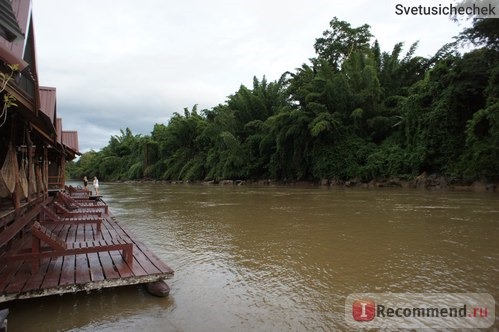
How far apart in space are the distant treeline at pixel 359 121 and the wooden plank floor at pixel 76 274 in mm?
16532

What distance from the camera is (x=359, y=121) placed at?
26.0 m

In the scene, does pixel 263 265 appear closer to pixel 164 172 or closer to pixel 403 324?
pixel 403 324

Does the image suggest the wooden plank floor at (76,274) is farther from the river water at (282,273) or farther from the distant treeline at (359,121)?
the distant treeline at (359,121)

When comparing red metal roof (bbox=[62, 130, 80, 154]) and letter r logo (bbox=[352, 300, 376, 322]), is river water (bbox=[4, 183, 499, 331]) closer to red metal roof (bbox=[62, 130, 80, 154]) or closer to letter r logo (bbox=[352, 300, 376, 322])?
letter r logo (bbox=[352, 300, 376, 322])

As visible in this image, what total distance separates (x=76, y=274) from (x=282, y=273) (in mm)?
2792

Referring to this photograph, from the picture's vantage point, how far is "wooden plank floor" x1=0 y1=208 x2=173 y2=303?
12.1ft

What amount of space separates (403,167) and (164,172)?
33570 mm

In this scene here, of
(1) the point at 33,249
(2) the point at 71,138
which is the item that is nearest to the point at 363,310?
(1) the point at 33,249

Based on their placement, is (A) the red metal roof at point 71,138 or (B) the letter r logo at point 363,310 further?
(A) the red metal roof at point 71,138

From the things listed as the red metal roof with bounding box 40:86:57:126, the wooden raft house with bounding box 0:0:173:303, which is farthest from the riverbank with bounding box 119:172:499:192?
the red metal roof with bounding box 40:86:57:126

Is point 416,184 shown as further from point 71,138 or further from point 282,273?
point 71,138

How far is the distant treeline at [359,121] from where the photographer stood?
17.5 meters

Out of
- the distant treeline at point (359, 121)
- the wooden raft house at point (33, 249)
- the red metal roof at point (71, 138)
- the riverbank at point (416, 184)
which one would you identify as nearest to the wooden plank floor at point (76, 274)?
the wooden raft house at point (33, 249)

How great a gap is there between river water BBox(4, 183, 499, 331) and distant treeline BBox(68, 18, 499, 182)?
36.3ft
